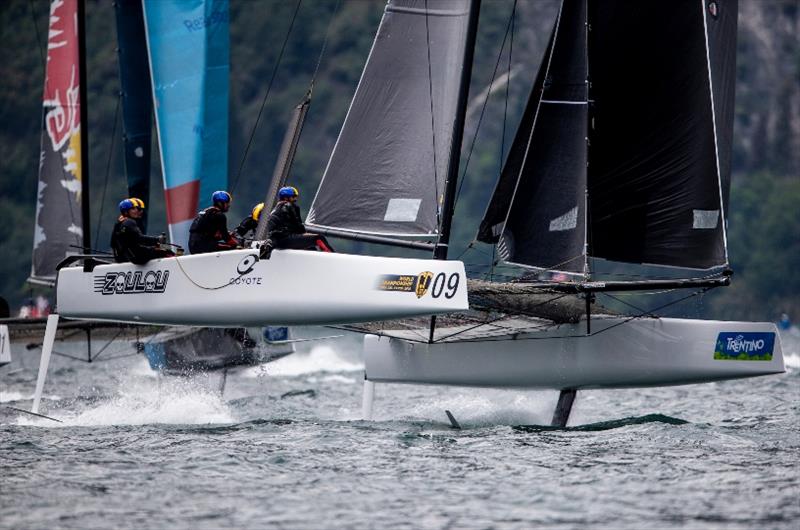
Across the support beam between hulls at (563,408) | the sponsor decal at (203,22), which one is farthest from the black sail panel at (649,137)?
the sponsor decal at (203,22)

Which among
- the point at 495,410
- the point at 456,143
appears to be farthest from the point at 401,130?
the point at 495,410

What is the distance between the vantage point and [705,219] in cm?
1259

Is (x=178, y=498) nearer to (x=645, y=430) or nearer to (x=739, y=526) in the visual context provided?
(x=739, y=526)

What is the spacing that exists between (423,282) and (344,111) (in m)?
61.7

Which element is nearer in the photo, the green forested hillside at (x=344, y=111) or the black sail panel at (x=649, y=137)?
the black sail panel at (x=649, y=137)

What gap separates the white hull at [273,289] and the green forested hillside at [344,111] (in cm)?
4639

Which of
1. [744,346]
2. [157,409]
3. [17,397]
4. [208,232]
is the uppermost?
[208,232]

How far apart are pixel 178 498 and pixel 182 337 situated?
336 inches

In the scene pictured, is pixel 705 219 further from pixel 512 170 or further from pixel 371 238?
pixel 371 238

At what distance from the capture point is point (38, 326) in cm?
1579

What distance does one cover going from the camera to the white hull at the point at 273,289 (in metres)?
11.1

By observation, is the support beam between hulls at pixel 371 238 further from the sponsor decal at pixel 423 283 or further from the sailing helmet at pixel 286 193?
the sponsor decal at pixel 423 283

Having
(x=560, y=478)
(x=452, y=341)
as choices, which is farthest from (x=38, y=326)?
(x=560, y=478)

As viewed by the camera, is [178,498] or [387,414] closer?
[178,498]
